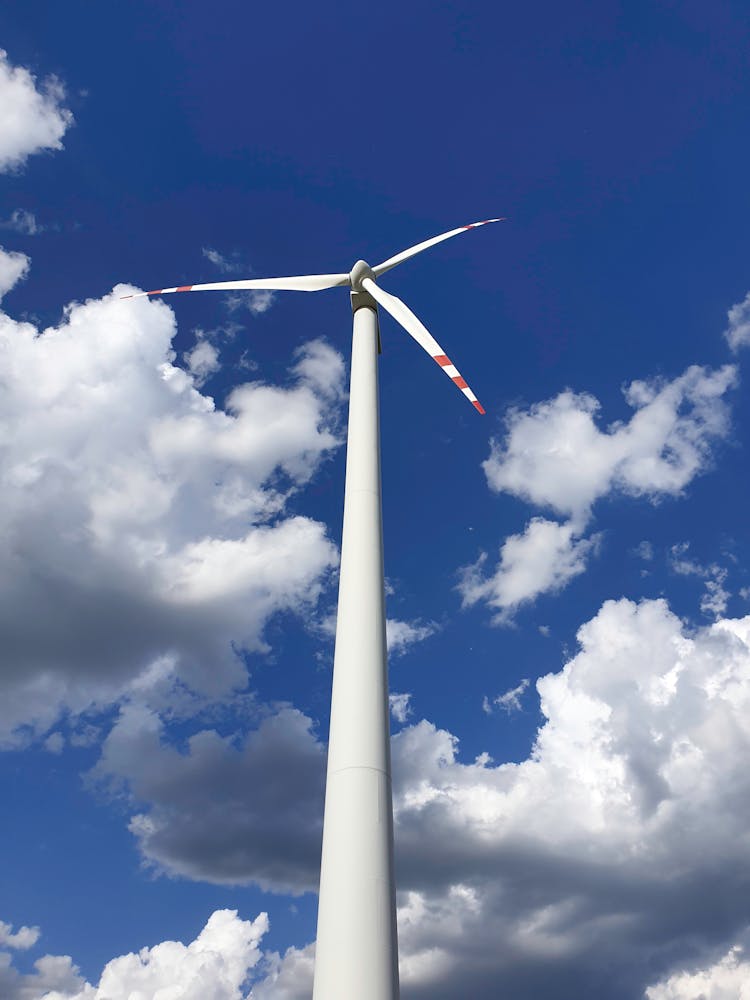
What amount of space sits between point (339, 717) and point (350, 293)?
24575 mm

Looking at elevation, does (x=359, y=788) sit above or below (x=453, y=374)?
below

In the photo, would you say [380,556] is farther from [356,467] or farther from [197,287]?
[197,287]

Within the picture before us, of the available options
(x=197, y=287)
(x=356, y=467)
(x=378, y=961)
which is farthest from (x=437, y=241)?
(x=378, y=961)

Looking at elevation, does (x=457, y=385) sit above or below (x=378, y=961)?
above

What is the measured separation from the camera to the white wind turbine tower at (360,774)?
749 inches

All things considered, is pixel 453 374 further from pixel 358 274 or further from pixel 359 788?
pixel 359 788

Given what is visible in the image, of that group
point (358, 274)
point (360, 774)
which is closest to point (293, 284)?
point (358, 274)

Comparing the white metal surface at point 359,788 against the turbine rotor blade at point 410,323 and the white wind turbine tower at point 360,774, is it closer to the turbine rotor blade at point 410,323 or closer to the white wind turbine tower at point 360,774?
the white wind turbine tower at point 360,774

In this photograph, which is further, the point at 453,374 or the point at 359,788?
the point at 453,374

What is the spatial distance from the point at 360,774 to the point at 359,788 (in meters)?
0.39

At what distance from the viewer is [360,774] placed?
2188 cm

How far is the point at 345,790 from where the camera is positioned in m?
21.7

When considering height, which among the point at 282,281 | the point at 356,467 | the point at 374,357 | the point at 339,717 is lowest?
the point at 339,717

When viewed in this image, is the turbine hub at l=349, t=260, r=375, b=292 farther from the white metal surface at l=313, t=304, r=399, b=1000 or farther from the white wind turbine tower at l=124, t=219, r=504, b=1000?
the white metal surface at l=313, t=304, r=399, b=1000
